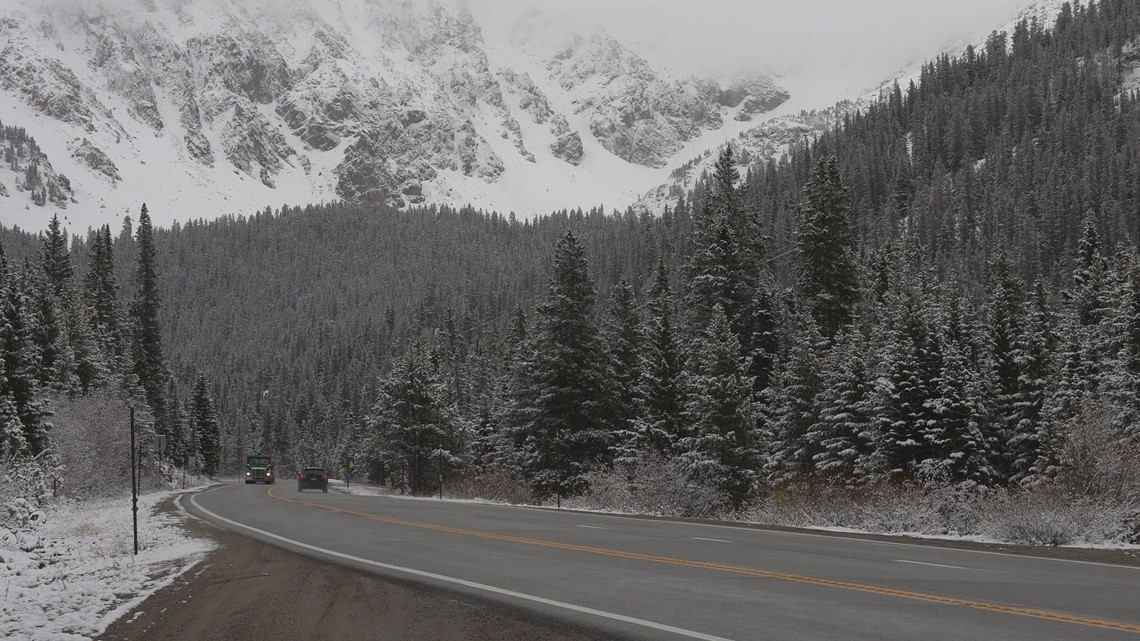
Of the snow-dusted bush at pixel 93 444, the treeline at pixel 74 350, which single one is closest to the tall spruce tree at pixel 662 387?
the treeline at pixel 74 350

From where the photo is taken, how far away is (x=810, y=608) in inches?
374

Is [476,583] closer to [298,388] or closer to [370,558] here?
[370,558]

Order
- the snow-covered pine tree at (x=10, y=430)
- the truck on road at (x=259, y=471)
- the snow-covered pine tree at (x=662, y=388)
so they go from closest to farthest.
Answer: the snow-covered pine tree at (x=10, y=430) → the snow-covered pine tree at (x=662, y=388) → the truck on road at (x=259, y=471)

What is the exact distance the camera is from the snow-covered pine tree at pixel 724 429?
2797cm

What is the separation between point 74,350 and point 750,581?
56.8 m

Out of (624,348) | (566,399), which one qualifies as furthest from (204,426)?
(566,399)

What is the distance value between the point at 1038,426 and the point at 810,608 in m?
28.9

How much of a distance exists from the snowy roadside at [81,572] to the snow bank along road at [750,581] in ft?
7.77

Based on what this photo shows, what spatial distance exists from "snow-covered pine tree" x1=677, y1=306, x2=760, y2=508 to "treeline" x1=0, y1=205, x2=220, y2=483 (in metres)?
21.0

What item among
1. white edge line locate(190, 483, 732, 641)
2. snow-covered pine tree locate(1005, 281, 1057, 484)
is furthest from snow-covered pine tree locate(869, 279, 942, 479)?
white edge line locate(190, 483, 732, 641)

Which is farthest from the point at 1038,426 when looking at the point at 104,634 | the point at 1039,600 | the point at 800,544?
the point at 104,634

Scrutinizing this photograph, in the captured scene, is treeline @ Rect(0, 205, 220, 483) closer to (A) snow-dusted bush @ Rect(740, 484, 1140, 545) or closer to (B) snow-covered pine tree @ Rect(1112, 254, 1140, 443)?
(A) snow-dusted bush @ Rect(740, 484, 1140, 545)

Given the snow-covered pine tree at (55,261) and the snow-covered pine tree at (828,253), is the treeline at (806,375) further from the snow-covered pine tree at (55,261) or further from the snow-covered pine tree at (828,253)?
the snow-covered pine tree at (55,261)

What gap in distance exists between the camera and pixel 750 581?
11.3 m
